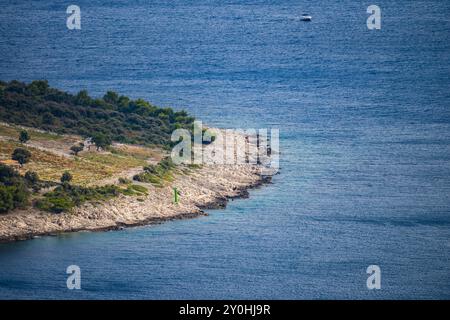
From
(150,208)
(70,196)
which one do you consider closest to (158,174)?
(150,208)

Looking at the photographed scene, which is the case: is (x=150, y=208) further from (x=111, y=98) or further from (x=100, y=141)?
(x=111, y=98)

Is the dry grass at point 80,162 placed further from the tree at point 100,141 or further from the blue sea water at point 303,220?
the blue sea water at point 303,220

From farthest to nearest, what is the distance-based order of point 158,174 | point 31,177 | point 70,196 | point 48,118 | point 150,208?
point 48,118, point 158,174, point 150,208, point 31,177, point 70,196

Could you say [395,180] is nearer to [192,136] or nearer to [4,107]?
[192,136]

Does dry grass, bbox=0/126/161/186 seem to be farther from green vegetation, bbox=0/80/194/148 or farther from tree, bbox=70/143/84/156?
green vegetation, bbox=0/80/194/148
